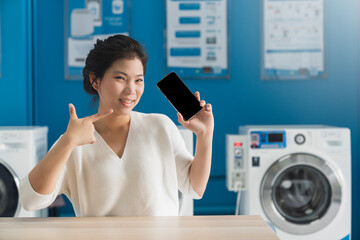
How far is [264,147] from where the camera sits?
2.48 m

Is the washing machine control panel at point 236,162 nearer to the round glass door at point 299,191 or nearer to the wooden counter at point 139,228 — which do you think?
the round glass door at point 299,191

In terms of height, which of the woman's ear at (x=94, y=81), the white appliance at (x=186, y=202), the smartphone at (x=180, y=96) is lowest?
the white appliance at (x=186, y=202)

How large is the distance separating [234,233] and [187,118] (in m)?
0.37

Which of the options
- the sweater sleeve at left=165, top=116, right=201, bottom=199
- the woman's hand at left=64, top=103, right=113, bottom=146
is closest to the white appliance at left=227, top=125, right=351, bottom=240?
the sweater sleeve at left=165, top=116, right=201, bottom=199

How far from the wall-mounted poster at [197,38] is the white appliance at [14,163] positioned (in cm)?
118

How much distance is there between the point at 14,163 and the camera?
2.34 metres

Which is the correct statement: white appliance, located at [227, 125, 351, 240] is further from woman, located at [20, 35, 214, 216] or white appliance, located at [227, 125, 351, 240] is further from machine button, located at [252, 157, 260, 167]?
woman, located at [20, 35, 214, 216]

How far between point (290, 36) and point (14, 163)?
2158 millimetres

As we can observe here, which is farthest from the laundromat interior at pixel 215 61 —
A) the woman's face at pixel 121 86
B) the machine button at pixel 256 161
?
the woman's face at pixel 121 86

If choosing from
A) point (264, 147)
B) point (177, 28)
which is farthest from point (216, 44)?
point (264, 147)

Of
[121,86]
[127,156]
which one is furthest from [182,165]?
[121,86]

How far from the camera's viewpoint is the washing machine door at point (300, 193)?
243 cm

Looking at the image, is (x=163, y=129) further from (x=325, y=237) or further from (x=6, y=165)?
(x=325, y=237)

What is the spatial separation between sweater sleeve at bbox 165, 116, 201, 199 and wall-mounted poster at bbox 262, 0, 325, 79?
190cm
